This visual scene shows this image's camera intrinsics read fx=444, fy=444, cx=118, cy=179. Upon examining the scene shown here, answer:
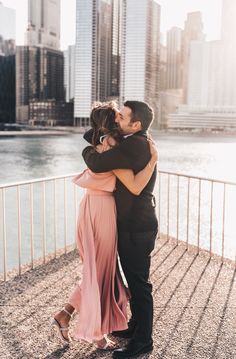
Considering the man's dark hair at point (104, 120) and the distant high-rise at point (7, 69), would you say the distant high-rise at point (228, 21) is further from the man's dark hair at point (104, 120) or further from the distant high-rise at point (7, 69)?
the man's dark hair at point (104, 120)

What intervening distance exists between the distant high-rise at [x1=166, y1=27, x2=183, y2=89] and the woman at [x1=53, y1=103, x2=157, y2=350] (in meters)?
144

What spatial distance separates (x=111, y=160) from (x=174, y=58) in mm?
151561

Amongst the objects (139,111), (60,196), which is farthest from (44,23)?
(139,111)

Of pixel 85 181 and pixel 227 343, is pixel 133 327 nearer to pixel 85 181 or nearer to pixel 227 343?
pixel 227 343

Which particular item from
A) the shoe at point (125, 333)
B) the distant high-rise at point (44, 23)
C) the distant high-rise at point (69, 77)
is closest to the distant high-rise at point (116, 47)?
the distant high-rise at point (69, 77)

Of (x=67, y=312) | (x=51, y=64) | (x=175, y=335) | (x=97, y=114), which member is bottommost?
(x=175, y=335)

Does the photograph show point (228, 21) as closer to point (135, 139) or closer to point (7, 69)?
point (7, 69)

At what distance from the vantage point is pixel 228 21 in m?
164

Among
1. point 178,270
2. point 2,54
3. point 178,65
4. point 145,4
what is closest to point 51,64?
point 2,54

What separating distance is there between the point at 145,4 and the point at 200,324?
4707 inches

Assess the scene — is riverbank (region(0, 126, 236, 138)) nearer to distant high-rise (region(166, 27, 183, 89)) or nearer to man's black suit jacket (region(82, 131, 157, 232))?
distant high-rise (region(166, 27, 183, 89))

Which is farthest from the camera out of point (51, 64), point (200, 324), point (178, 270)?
point (51, 64)

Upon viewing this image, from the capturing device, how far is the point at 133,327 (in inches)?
95.3

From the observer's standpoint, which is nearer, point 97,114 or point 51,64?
point 97,114
